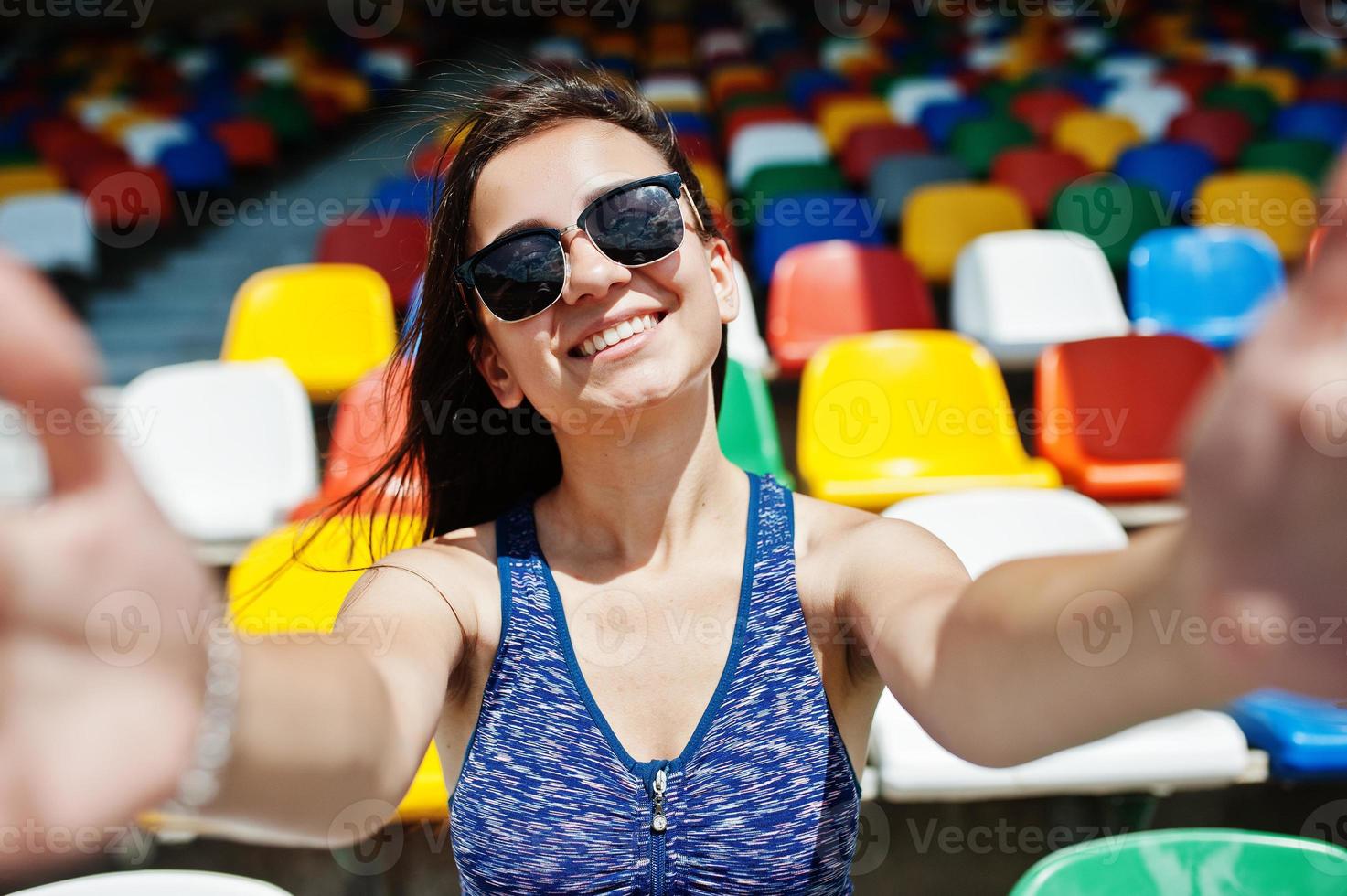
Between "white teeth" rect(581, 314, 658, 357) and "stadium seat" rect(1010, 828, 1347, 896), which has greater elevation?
"white teeth" rect(581, 314, 658, 357)

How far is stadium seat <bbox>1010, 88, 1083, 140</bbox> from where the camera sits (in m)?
6.25

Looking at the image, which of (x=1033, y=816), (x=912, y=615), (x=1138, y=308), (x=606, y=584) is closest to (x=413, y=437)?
(x=606, y=584)

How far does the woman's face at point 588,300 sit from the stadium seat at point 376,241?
3.01 metres

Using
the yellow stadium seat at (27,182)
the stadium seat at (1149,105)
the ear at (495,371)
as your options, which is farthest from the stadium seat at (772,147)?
the ear at (495,371)

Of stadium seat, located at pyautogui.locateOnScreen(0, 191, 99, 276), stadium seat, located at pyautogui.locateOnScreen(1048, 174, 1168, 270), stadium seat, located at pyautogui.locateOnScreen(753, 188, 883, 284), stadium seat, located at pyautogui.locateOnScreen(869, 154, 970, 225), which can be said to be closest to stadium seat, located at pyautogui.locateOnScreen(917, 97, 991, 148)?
stadium seat, located at pyautogui.locateOnScreen(869, 154, 970, 225)

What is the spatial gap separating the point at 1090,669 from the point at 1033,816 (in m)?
1.90

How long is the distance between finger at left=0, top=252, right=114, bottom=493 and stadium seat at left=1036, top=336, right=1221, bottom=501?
9.60 ft

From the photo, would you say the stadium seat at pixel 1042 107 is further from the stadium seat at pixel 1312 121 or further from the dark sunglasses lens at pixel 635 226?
the dark sunglasses lens at pixel 635 226

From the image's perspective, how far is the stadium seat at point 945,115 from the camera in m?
6.06

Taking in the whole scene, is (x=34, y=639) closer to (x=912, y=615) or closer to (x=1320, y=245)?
(x=1320, y=245)

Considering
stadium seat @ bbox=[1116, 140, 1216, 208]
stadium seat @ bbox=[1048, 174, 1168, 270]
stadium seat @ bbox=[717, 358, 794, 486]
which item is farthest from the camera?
stadium seat @ bbox=[1116, 140, 1216, 208]

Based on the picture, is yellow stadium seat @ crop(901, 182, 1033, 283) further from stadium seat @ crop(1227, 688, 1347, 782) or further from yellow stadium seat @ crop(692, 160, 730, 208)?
stadium seat @ crop(1227, 688, 1347, 782)

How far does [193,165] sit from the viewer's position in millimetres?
5922

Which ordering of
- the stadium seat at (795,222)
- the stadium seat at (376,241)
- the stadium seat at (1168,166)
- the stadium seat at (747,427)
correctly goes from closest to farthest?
the stadium seat at (747,427), the stadium seat at (376,241), the stadium seat at (795,222), the stadium seat at (1168,166)
